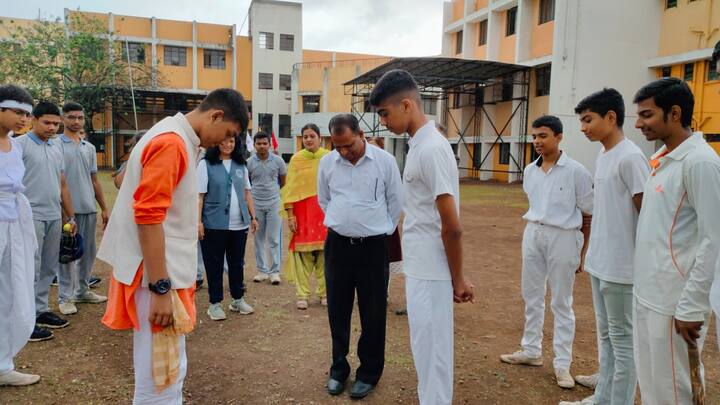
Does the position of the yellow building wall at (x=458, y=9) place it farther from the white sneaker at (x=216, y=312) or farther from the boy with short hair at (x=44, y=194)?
the boy with short hair at (x=44, y=194)

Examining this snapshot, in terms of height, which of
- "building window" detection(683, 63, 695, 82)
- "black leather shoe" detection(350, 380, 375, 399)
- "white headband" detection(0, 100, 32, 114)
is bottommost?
"black leather shoe" detection(350, 380, 375, 399)

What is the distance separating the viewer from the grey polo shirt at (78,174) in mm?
5254

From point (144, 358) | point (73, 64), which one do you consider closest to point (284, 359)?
point (144, 358)

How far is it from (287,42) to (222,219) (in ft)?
106

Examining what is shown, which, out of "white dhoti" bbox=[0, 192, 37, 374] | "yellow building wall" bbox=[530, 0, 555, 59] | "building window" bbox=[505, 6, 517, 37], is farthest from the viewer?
"building window" bbox=[505, 6, 517, 37]

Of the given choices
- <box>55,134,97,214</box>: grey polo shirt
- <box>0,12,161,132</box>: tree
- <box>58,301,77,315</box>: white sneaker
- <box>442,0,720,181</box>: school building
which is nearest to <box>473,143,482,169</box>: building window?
<box>442,0,720,181</box>: school building

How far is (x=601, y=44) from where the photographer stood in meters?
19.3

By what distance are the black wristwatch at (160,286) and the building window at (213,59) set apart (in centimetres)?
3486

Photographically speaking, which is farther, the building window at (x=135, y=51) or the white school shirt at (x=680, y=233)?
the building window at (x=135, y=51)

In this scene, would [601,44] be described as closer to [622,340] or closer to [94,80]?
[622,340]

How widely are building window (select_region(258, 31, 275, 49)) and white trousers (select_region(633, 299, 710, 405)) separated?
114 feet

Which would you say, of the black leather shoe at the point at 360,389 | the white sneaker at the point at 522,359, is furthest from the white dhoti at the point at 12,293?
the white sneaker at the point at 522,359

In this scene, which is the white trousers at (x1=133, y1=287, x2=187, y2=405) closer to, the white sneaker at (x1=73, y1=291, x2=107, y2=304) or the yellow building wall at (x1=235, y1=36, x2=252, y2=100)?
the white sneaker at (x1=73, y1=291, x2=107, y2=304)

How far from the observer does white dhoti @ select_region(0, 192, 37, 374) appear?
3.50 meters
